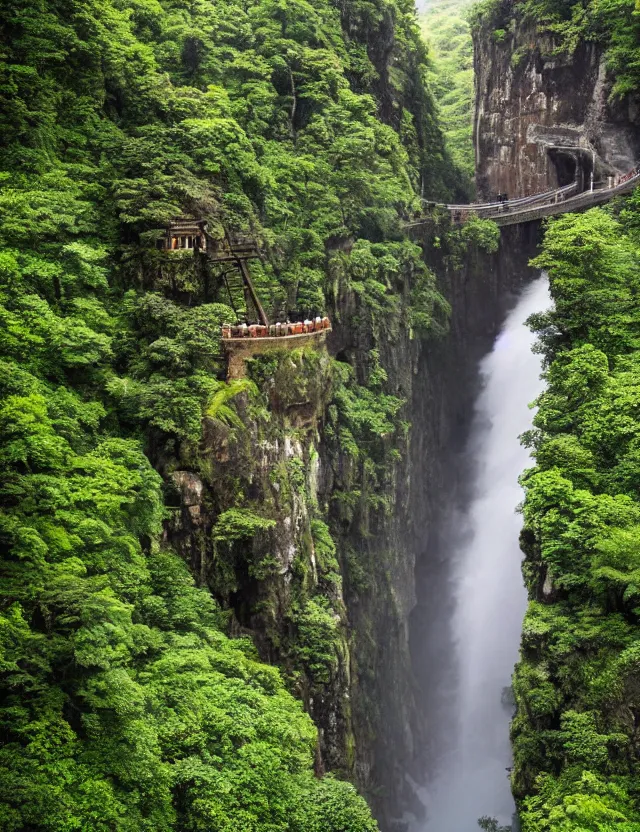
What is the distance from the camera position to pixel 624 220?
40.7m

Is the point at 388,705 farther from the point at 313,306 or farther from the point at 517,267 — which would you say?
the point at 517,267

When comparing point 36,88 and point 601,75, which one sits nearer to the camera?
point 36,88

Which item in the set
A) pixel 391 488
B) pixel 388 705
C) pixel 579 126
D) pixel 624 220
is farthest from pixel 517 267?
pixel 388 705

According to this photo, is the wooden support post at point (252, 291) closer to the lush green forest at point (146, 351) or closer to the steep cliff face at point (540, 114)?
the lush green forest at point (146, 351)

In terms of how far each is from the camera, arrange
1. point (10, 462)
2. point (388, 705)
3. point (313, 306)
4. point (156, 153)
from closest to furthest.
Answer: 1. point (10, 462)
2. point (156, 153)
3. point (313, 306)
4. point (388, 705)

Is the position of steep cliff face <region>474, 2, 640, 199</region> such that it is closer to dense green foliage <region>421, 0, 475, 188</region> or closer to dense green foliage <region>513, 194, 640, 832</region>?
dense green foliage <region>421, 0, 475, 188</region>

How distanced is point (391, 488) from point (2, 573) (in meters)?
21.4

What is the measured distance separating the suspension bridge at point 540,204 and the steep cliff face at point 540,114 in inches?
28.1

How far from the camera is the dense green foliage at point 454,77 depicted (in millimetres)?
64562

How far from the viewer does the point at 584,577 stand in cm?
2731

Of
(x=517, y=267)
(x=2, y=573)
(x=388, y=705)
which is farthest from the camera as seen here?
(x=517, y=267)

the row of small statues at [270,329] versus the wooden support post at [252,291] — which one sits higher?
the wooden support post at [252,291]

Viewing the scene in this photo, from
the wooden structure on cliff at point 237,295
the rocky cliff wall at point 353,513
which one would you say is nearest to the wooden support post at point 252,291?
the wooden structure on cliff at point 237,295

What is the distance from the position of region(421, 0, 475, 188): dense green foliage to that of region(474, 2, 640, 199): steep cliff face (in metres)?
5.26
